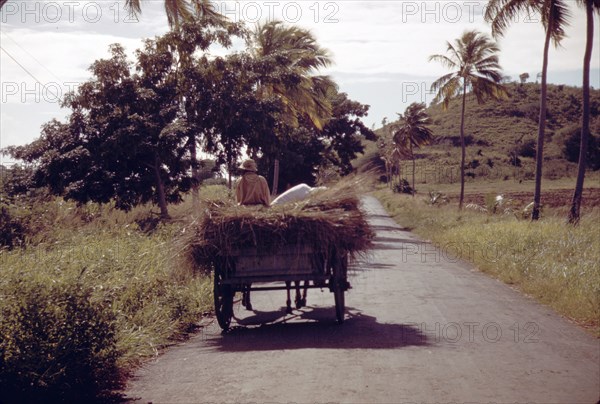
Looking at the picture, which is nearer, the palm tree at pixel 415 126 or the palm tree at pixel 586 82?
the palm tree at pixel 586 82

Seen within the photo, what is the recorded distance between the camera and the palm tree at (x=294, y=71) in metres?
21.5

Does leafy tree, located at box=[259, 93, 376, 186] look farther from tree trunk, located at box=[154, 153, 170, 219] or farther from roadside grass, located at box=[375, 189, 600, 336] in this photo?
tree trunk, located at box=[154, 153, 170, 219]

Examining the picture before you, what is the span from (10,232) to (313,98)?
1270 centimetres

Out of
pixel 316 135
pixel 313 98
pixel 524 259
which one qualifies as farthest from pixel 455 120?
pixel 524 259

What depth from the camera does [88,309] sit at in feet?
21.7

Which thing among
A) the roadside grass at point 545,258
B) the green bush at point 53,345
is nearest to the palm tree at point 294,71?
the roadside grass at point 545,258

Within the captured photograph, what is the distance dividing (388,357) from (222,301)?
8.95 feet

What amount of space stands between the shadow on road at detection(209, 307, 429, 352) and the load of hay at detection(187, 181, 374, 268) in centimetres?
103

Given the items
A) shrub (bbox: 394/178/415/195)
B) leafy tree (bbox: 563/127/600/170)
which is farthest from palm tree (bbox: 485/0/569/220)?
leafy tree (bbox: 563/127/600/170)

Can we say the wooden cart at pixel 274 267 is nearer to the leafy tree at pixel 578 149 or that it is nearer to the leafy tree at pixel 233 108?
the leafy tree at pixel 233 108

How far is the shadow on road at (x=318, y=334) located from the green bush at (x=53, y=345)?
5.22 feet

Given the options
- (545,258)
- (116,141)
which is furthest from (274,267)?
(116,141)

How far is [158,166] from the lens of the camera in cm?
1945

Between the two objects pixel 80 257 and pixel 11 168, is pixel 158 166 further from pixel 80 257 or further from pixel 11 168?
pixel 80 257
